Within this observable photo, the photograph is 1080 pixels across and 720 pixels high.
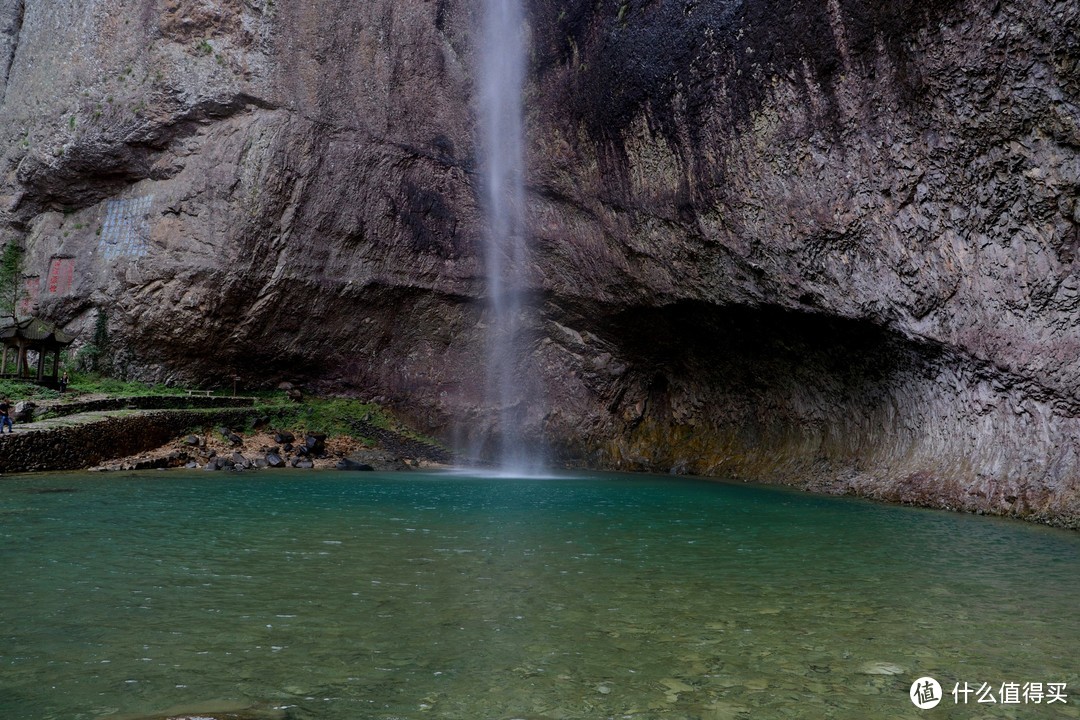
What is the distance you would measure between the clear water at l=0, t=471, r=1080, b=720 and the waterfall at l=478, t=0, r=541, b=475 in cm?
1491

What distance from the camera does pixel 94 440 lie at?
Result: 16.7 m

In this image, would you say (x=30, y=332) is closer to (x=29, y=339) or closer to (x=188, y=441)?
(x=29, y=339)

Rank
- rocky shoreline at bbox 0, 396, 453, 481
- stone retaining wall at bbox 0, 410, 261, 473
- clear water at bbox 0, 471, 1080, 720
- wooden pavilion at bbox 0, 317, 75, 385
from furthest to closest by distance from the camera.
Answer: wooden pavilion at bbox 0, 317, 75, 385 → rocky shoreline at bbox 0, 396, 453, 481 → stone retaining wall at bbox 0, 410, 261, 473 → clear water at bbox 0, 471, 1080, 720

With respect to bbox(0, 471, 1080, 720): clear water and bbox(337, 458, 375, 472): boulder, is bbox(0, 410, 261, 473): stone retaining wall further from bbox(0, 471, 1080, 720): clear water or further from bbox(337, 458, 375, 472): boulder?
bbox(0, 471, 1080, 720): clear water

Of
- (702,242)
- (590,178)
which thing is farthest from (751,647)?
(590,178)

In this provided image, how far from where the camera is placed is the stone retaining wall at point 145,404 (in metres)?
17.6

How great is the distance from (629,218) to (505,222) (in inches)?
201

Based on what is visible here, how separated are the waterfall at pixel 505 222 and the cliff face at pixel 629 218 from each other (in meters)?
0.51

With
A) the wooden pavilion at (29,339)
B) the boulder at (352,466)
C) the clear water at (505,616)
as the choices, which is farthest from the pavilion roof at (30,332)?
the clear water at (505,616)

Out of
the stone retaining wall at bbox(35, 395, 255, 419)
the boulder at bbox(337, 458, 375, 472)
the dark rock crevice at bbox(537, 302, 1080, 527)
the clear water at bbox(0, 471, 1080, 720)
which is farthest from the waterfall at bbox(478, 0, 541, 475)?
the clear water at bbox(0, 471, 1080, 720)

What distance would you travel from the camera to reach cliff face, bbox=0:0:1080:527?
1386 cm
